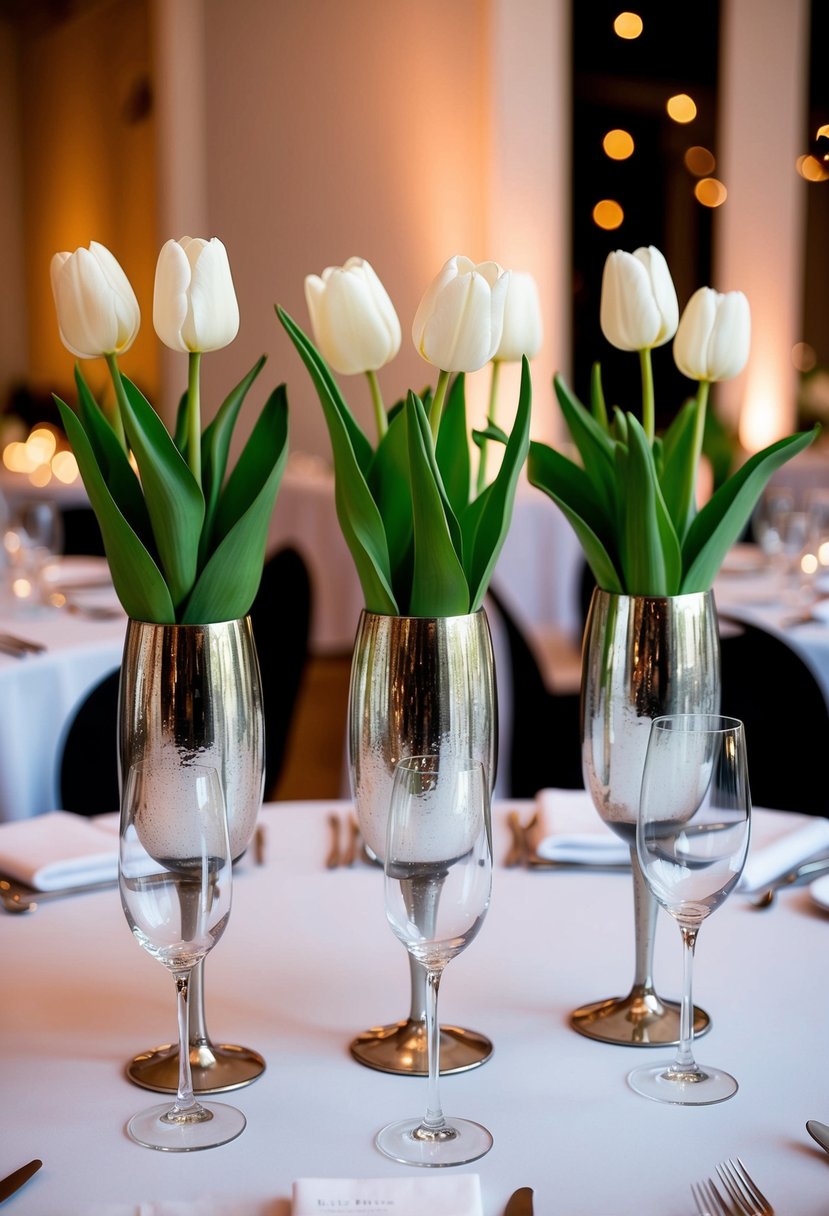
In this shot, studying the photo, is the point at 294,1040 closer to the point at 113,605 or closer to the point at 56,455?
the point at 113,605

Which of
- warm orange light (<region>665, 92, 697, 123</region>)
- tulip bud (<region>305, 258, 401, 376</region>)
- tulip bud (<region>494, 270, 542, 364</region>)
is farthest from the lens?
warm orange light (<region>665, 92, 697, 123</region>)

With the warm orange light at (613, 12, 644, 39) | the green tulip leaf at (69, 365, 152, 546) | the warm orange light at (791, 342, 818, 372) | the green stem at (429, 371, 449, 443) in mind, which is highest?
the warm orange light at (613, 12, 644, 39)

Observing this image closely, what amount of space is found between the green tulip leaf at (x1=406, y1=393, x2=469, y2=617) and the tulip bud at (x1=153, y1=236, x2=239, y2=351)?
0.14m

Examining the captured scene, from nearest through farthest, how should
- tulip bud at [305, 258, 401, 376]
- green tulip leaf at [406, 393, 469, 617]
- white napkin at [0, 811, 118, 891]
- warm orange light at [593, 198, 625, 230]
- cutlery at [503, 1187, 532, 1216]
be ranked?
cutlery at [503, 1187, 532, 1216] < green tulip leaf at [406, 393, 469, 617] < tulip bud at [305, 258, 401, 376] < white napkin at [0, 811, 118, 891] < warm orange light at [593, 198, 625, 230]

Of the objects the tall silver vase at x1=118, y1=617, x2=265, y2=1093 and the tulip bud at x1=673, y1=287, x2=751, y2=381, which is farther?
the tulip bud at x1=673, y1=287, x2=751, y2=381

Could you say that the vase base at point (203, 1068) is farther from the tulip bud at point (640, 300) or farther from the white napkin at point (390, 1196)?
the tulip bud at point (640, 300)

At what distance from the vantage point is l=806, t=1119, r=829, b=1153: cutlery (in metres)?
0.82

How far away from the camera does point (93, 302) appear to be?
0.92 meters

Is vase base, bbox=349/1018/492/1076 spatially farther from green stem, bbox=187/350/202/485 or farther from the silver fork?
green stem, bbox=187/350/202/485

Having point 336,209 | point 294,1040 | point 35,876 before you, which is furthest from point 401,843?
point 336,209

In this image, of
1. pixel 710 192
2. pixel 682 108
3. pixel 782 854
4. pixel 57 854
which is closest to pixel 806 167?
pixel 710 192

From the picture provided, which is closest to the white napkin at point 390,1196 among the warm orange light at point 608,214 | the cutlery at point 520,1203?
the cutlery at point 520,1203

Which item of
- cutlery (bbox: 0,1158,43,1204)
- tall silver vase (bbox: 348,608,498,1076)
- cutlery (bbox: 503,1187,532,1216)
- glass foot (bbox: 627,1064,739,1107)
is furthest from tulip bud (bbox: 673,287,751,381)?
cutlery (bbox: 0,1158,43,1204)

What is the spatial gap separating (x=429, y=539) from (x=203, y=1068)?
1.29 feet
